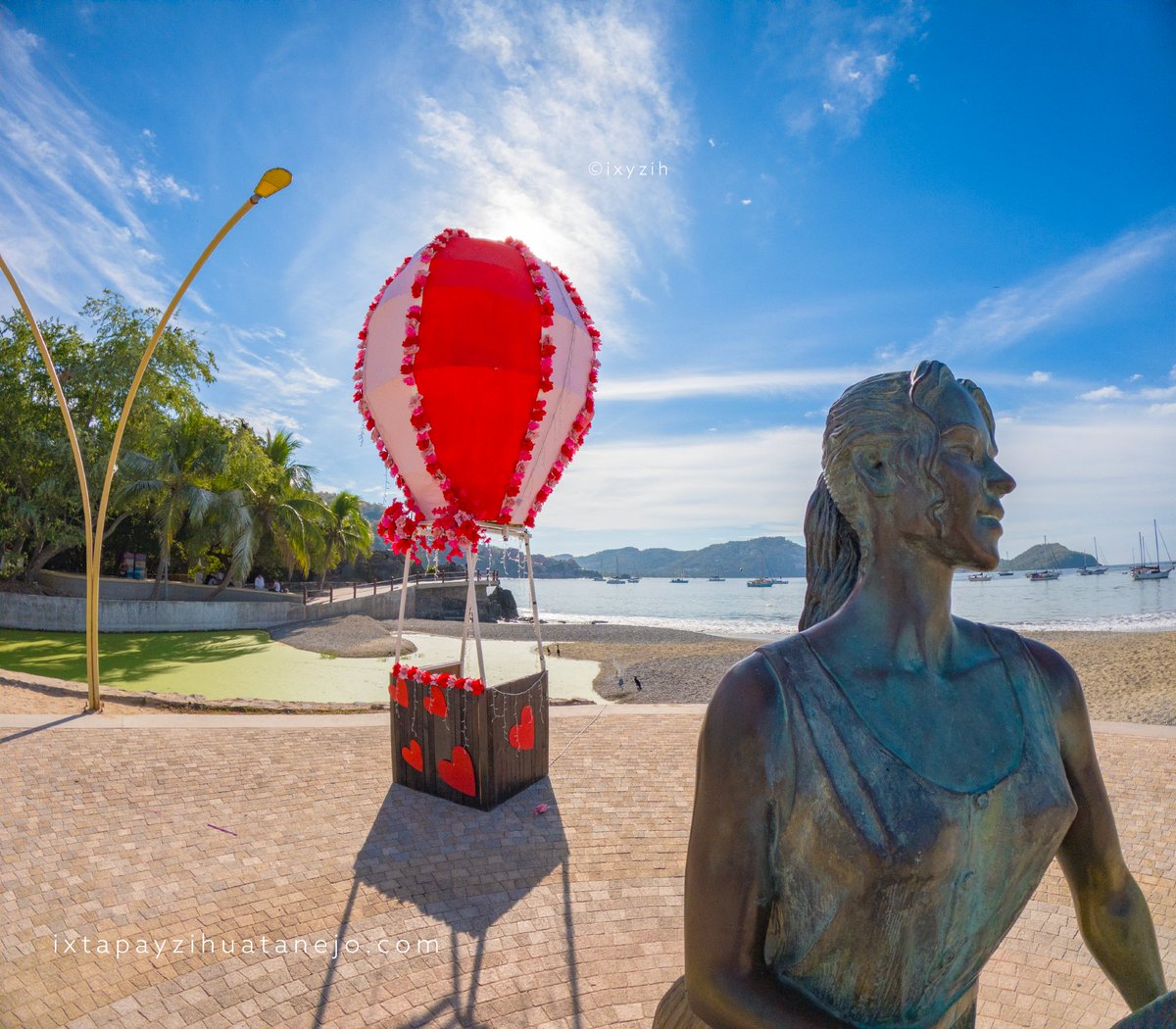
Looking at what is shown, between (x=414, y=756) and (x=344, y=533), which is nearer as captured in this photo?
(x=414, y=756)

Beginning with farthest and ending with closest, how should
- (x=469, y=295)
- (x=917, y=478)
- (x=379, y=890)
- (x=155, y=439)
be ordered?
(x=155, y=439) → (x=469, y=295) → (x=379, y=890) → (x=917, y=478)

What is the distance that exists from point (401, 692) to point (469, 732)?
1.13 meters

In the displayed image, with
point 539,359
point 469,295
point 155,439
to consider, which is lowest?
point 539,359

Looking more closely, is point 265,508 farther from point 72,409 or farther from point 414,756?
point 414,756

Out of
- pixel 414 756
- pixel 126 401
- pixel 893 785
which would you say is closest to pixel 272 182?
pixel 126 401

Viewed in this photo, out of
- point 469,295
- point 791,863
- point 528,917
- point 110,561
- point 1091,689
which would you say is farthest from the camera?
point 110,561

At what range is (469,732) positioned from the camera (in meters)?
7.70

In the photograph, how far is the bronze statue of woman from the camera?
4.39 ft

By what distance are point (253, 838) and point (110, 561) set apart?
34689 mm

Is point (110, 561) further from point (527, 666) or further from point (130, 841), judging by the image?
point (130, 841)

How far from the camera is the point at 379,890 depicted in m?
5.82

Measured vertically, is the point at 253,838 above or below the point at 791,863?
below

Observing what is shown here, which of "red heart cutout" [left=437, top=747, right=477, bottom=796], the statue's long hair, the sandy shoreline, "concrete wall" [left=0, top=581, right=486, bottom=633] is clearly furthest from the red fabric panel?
"concrete wall" [left=0, top=581, right=486, bottom=633]

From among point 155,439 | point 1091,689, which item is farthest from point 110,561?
point 1091,689
